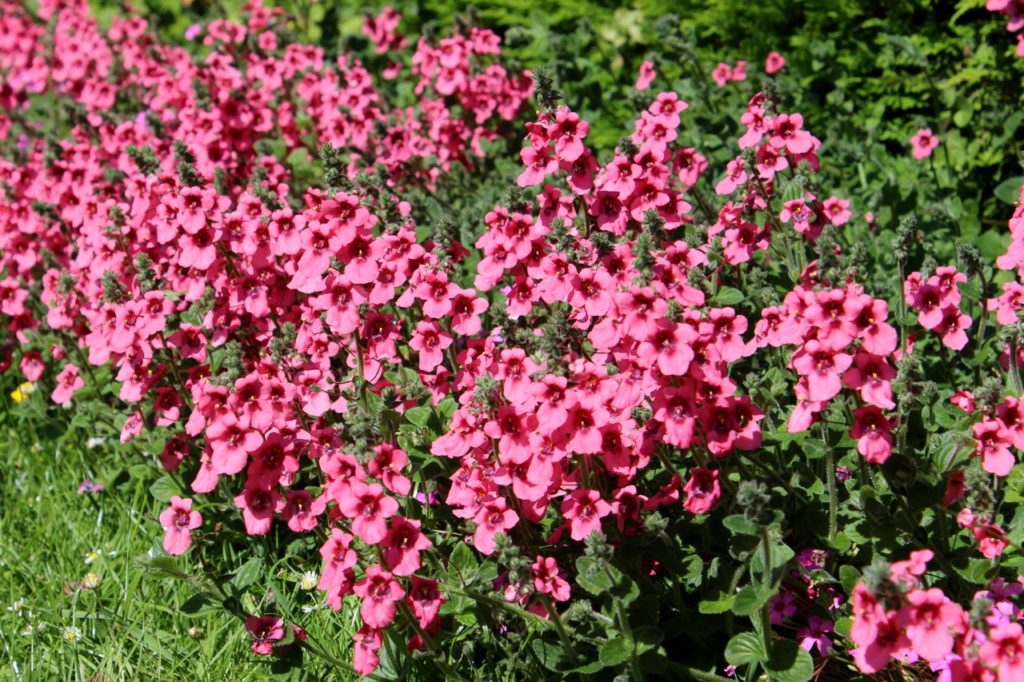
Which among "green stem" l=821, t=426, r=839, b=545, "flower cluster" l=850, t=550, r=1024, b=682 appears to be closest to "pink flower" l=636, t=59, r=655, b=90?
"green stem" l=821, t=426, r=839, b=545

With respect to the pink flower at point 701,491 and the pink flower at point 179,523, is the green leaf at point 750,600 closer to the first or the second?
the pink flower at point 701,491

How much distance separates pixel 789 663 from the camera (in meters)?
2.69

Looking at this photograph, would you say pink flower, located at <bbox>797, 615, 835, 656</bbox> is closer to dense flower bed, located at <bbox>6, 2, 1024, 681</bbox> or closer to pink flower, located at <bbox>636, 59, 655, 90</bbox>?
dense flower bed, located at <bbox>6, 2, 1024, 681</bbox>

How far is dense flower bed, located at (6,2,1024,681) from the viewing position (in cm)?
258

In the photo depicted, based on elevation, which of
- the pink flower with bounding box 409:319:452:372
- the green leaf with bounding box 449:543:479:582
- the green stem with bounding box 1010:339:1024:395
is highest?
the green stem with bounding box 1010:339:1024:395

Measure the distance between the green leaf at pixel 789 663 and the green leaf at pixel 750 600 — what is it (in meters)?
0.22

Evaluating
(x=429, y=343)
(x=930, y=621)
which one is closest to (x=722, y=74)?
(x=429, y=343)

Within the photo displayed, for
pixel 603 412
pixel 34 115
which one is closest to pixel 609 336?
pixel 603 412

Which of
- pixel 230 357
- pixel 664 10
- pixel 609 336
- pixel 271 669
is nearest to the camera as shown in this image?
pixel 609 336

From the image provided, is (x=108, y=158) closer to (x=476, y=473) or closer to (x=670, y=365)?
(x=476, y=473)

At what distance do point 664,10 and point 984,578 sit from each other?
166 inches

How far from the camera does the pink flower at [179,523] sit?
3.02 meters

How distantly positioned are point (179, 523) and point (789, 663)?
5.76ft

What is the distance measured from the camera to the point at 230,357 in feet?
9.54
